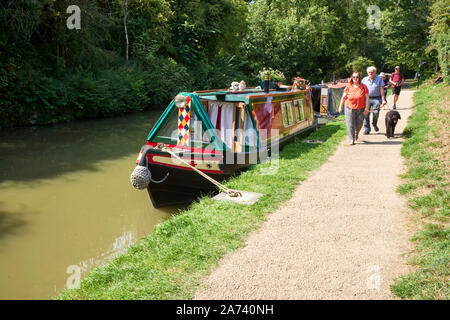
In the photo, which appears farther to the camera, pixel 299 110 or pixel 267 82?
pixel 299 110

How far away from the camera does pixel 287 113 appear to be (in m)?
9.46

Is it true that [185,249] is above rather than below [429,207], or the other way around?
below

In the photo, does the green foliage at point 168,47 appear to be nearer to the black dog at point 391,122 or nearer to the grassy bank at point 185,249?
the black dog at point 391,122

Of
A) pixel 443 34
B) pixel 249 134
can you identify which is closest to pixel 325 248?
pixel 249 134

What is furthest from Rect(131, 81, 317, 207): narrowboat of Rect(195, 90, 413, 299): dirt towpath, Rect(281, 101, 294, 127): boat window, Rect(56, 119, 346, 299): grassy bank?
Rect(195, 90, 413, 299): dirt towpath

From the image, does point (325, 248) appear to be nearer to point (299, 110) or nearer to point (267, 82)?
point (267, 82)

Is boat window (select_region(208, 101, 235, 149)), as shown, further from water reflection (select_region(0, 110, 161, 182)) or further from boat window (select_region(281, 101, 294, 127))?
water reflection (select_region(0, 110, 161, 182))

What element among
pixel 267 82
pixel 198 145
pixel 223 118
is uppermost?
pixel 267 82

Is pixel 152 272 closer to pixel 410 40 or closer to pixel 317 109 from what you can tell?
pixel 317 109

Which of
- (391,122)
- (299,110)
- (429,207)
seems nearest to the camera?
(429,207)

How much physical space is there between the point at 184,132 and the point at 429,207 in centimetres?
392

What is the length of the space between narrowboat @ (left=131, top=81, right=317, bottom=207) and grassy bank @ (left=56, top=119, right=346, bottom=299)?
0.56 meters

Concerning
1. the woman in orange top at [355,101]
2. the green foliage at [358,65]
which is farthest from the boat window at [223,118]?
→ the green foliage at [358,65]
